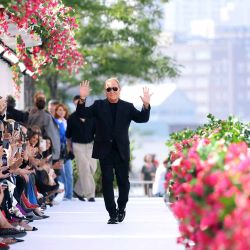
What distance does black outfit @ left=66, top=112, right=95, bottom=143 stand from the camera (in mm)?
18656

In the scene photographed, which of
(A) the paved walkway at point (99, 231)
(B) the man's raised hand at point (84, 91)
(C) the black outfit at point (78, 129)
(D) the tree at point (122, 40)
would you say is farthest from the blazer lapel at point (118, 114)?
(D) the tree at point (122, 40)

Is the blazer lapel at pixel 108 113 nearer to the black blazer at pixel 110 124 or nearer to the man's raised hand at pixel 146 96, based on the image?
the black blazer at pixel 110 124

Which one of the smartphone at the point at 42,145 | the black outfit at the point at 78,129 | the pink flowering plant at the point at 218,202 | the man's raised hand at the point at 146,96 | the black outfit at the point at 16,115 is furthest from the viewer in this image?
the black outfit at the point at 78,129

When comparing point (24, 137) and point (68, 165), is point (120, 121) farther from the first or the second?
point (68, 165)

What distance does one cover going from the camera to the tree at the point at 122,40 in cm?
2922

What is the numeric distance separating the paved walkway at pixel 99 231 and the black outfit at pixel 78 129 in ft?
5.77

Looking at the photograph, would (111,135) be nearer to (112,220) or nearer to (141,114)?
(141,114)

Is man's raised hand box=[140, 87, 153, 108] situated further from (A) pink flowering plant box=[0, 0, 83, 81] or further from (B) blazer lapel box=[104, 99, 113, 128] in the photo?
(A) pink flowering plant box=[0, 0, 83, 81]

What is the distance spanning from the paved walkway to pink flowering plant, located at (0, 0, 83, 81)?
2.63 metres

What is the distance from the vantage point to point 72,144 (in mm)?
19094

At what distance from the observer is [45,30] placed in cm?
1611

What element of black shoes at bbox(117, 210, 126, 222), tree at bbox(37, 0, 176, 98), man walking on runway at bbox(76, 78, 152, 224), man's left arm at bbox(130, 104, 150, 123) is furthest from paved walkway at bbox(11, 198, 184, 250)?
tree at bbox(37, 0, 176, 98)

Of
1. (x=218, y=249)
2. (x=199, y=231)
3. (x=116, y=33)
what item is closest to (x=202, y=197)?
(x=199, y=231)

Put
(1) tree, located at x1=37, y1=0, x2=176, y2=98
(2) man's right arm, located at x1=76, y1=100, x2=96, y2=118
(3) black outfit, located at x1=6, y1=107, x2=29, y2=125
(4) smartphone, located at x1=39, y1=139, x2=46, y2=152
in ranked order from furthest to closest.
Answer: (1) tree, located at x1=37, y1=0, x2=176, y2=98 < (3) black outfit, located at x1=6, y1=107, x2=29, y2=125 < (4) smartphone, located at x1=39, y1=139, x2=46, y2=152 < (2) man's right arm, located at x1=76, y1=100, x2=96, y2=118
